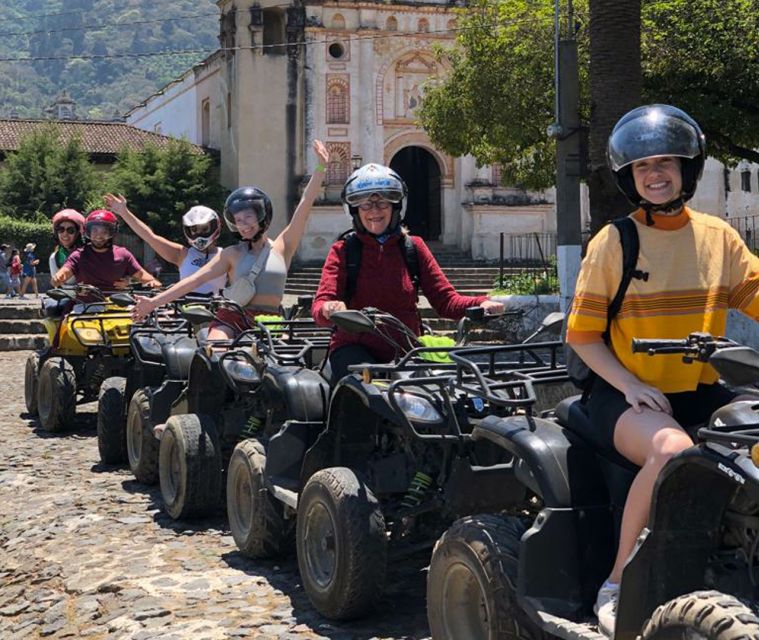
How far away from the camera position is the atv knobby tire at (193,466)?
26.4ft

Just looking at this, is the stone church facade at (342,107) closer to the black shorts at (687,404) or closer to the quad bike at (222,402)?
Answer: the quad bike at (222,402)

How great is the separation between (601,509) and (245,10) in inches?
1466

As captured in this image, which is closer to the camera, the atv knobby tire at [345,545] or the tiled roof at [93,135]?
the atv knobby tire at [345,545]

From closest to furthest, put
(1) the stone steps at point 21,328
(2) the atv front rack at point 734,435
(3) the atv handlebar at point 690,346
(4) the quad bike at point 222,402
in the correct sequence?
1. (2) the atv front rack at point 734,435
2. (3) the atv handlebar at point 690,346
3. (4) the quad bike at point 222,402
4. (1) the stone steps at point 21,328

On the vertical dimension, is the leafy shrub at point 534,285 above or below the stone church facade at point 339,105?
below

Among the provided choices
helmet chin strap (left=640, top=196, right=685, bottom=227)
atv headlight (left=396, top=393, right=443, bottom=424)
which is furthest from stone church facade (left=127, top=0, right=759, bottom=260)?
helmet chin strap (left=640, top=196, right=685, bottom=227)

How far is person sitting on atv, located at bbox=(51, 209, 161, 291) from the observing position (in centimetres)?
1229

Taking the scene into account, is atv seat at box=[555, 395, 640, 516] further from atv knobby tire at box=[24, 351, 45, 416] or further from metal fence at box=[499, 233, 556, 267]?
metal fence at box=[499, 233, 556, 267]

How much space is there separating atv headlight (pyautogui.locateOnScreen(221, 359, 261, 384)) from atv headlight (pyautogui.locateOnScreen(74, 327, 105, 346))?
410cm

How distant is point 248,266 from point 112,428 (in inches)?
96.6

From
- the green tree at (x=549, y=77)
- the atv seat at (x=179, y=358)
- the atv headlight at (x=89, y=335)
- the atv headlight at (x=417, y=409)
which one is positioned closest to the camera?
the atv headlight at (x=417, y=409)

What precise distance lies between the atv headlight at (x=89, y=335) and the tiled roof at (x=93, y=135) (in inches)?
1330

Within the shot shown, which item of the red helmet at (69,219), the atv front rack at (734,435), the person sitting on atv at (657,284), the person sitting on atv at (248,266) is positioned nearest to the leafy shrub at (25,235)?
the red helmet at (69,219)

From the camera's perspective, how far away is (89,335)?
1173cm
